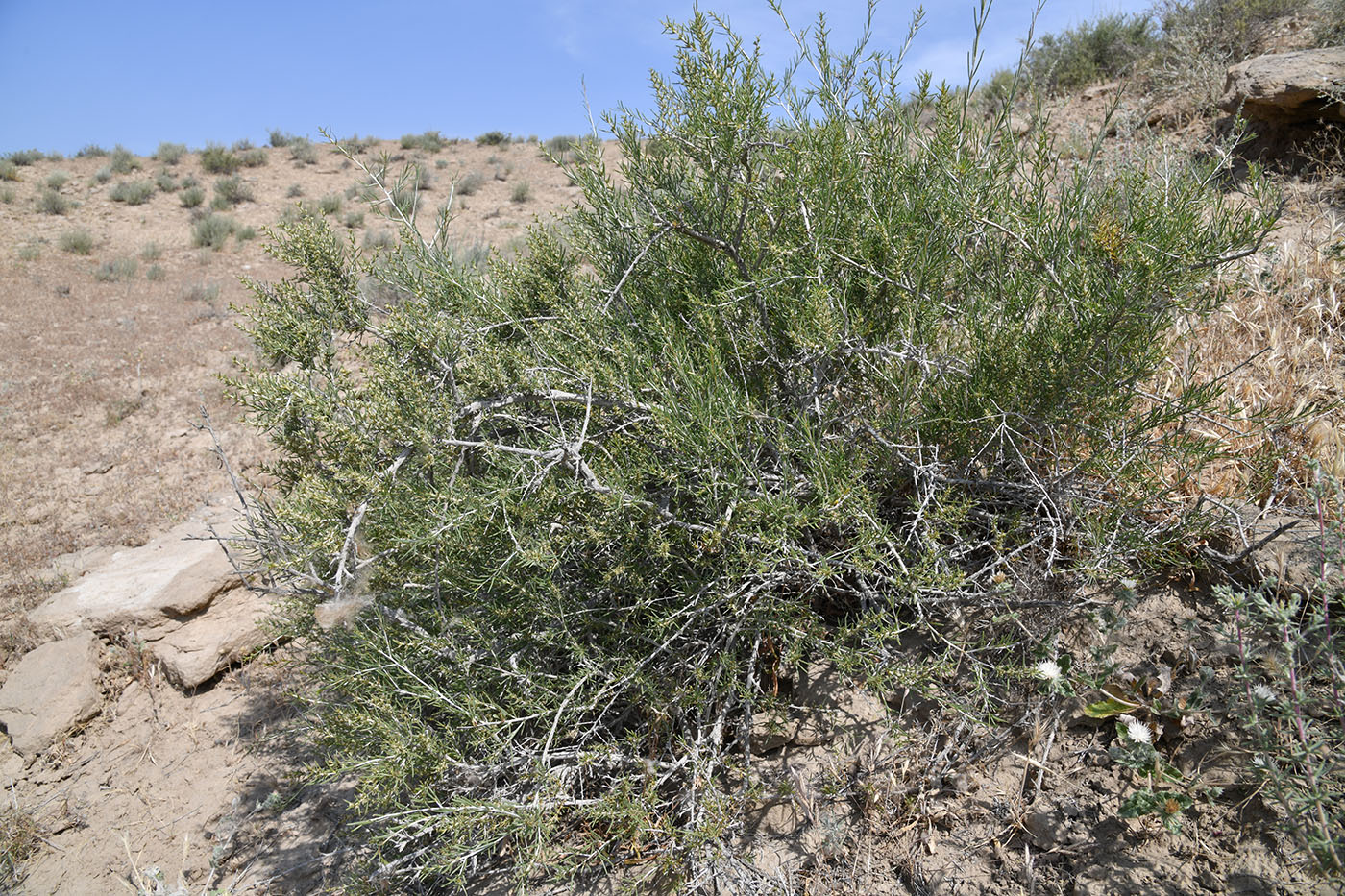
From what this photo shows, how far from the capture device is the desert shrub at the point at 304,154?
64.5 feet

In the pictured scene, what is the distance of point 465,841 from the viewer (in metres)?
2.12

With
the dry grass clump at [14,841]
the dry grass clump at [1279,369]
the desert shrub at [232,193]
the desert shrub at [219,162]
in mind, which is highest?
the desert shrub at [219,162]

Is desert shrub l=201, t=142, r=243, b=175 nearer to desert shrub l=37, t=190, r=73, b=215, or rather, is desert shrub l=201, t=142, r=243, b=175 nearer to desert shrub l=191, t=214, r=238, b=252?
desert shrub l=37, t=190, r=73, b=215

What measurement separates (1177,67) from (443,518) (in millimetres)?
7613

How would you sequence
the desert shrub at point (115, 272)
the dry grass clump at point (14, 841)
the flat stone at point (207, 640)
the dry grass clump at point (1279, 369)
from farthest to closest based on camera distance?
1. the desert shrub at point (115, 272)
2. the flat stone at point (207, 640)
3. the dry grass clump at point (14, 841)
4. the dry grass clump at point (1279, 369)

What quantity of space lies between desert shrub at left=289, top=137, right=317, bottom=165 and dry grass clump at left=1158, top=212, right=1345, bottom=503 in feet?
72.2

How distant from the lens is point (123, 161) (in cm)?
1878

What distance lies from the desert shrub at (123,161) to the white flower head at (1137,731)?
78.4 ft

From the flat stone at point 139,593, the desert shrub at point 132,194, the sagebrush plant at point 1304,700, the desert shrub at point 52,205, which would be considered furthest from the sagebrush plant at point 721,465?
the desert shrub at point 132,194

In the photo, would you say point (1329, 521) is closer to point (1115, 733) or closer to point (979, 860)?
point (1115, 733)

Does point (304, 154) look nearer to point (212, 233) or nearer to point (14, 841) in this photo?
point (212, 233)

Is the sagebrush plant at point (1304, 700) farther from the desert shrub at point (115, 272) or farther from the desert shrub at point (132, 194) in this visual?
the desert shrub at point (132, 194)

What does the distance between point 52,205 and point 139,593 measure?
15674 millimetres

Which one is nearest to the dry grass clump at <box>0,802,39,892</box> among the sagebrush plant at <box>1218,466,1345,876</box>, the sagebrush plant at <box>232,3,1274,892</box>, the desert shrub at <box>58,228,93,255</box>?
the sagebrush plant at <box>232,3,1274,892</box>
